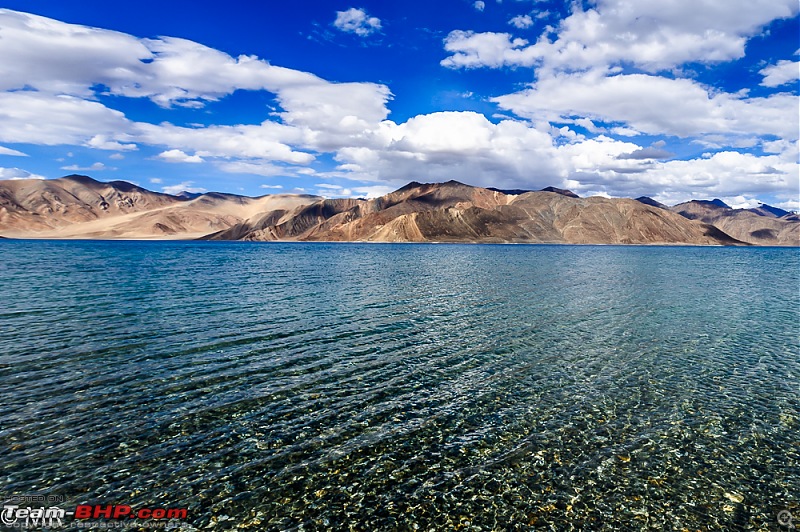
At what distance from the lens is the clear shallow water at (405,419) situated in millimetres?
10969

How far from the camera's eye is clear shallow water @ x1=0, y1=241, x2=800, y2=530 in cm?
1097

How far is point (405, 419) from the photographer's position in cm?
1533

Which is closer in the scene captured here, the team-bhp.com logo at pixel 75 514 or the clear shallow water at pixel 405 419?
the team-bhp.com logo at pixel 75 514

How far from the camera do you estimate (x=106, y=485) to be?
11.3 meters

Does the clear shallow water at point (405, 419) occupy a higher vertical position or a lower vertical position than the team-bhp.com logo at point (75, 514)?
higher

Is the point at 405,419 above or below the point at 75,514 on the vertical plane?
above

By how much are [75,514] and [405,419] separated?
30.2 ft

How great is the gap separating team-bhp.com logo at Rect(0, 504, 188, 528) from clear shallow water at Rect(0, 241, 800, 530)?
1.01 feet

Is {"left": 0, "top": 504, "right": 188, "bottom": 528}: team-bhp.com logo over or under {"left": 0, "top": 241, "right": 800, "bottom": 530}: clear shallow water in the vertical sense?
under

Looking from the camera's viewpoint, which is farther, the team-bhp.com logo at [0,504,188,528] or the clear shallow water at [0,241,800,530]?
the clear shallow water at [0,241,800,530]

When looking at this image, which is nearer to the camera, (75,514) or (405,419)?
(75,514)

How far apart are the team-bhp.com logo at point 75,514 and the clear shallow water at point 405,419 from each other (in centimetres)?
31

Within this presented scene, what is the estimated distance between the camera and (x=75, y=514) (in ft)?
33.8

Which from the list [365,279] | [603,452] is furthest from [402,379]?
[365,279]
